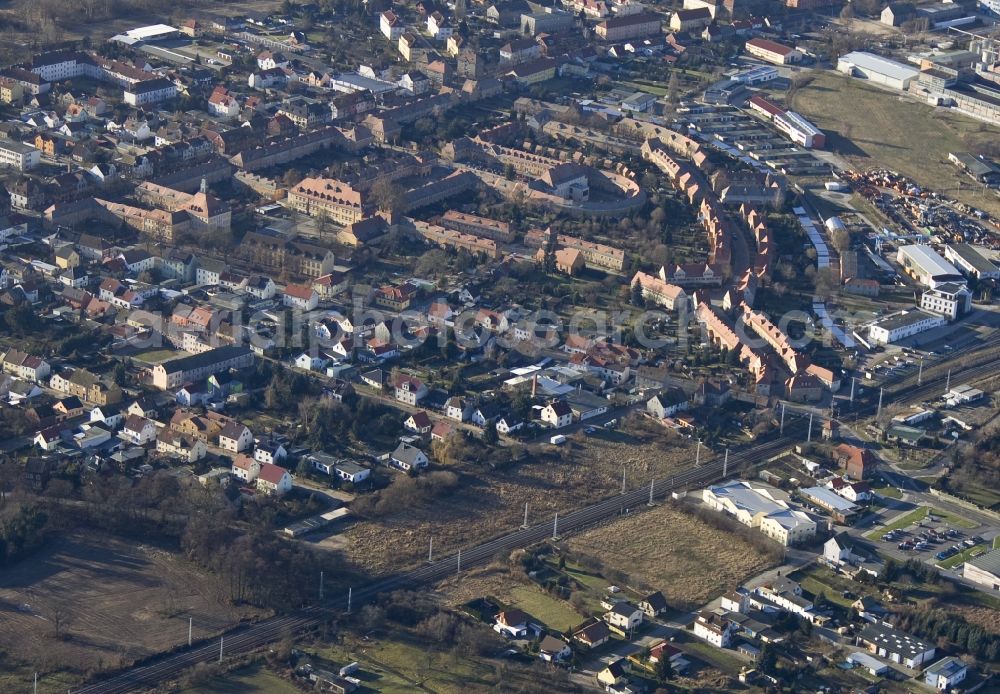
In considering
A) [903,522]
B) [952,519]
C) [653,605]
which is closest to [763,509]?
[903,522]

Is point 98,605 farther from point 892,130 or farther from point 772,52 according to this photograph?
point 772,52

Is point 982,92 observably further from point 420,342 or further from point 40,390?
point 40,390

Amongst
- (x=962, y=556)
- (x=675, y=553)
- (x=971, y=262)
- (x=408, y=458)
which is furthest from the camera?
(x=971, y=262)

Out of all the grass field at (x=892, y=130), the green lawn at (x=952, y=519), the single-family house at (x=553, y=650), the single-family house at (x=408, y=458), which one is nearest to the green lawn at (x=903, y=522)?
the green lawn at (x=952, y=519)

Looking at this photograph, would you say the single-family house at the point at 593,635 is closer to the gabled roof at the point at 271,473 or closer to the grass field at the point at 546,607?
the grass field at the point at 546,607

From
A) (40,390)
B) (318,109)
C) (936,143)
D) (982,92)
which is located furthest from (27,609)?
(982,92)

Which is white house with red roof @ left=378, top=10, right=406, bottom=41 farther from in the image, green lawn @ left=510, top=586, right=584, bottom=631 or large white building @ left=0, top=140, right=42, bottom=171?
green lawn @ left=510, top=586, right=584, bottom=631
